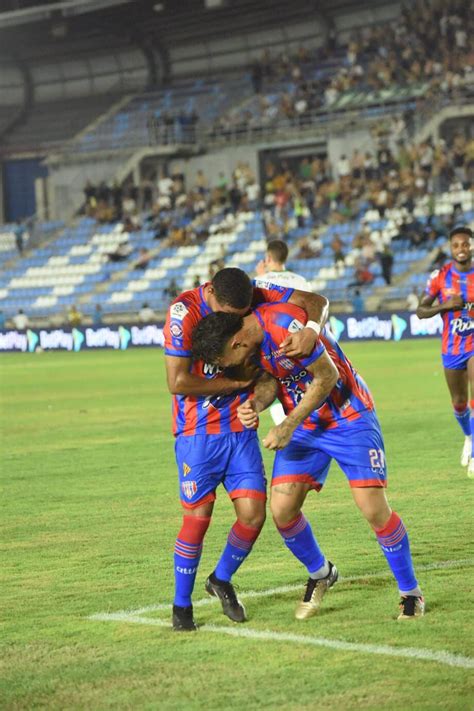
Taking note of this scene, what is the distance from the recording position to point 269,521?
36.2 feet

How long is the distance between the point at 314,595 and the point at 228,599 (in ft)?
1.64

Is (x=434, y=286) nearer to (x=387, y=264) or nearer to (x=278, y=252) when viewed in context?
(x=278, y=252)

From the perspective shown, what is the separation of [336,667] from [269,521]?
481cm

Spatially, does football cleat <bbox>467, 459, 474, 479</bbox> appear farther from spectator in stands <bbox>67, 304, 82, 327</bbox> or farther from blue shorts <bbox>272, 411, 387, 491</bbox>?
spectator in stands <bbox>67, 304, 82, 327</bbox>

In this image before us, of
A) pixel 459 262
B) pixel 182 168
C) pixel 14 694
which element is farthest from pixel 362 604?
pixel 182 168

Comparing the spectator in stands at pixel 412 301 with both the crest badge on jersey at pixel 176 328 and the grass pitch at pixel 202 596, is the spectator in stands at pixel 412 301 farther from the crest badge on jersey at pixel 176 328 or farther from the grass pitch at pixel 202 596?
the crest badge on jersey at pixel 176 328

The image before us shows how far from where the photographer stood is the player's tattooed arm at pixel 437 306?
1339cm

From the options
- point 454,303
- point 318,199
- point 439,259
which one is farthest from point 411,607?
point 318,199

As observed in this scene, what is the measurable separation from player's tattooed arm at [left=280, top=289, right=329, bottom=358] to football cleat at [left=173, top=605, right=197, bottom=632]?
1.53 metres

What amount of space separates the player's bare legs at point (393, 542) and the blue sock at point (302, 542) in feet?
1.56

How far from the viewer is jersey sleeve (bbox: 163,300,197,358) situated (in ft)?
23.3

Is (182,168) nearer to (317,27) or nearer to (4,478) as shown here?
(317,27)

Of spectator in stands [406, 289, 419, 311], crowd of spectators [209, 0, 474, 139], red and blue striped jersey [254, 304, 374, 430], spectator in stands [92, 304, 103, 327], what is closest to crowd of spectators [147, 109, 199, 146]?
crowd of spectators [209, 0, 474, 139]

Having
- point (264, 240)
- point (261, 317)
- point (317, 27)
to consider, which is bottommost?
point (264, 240)
